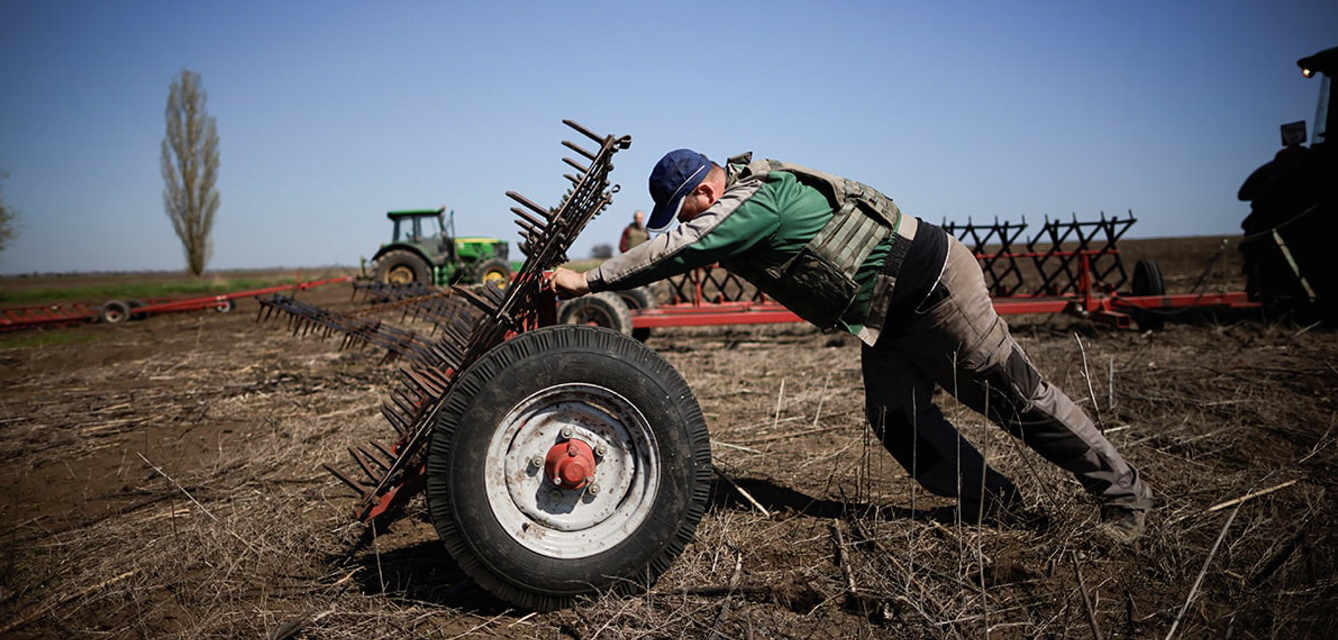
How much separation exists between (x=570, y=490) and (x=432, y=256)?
57.1 feet

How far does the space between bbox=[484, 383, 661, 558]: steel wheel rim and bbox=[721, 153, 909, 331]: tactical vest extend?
0.67 meters

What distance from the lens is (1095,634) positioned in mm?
1819

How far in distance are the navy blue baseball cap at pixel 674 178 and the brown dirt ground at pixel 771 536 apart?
118 centimetres

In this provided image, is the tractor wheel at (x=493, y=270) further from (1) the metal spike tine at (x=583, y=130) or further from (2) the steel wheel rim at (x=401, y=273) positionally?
(1) the metal spike tine at (x=583, y=130)

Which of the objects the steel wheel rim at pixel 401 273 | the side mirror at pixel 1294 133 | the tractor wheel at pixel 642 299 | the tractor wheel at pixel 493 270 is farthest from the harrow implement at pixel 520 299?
the steel wheel rim at pixel 401 273

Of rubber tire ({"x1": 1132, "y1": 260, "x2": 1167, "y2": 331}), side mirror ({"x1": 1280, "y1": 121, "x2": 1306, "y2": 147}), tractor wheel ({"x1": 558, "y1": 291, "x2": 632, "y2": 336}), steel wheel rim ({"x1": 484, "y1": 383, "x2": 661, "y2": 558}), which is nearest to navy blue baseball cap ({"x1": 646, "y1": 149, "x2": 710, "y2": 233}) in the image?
steel wheel rim ({"x1": 484, "y1": 383, "x2": 661, "y2": 558})

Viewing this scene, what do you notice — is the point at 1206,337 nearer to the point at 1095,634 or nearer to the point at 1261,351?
the point at 1261,351

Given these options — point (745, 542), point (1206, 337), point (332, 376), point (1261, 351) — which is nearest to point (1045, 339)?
point (1206, 337)

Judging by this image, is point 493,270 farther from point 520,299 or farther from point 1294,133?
point 520,299

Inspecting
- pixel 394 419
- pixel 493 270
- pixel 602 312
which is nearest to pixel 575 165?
pixel 394 419

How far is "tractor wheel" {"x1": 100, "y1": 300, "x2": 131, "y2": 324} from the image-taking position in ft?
45.3

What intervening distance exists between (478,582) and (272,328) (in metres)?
12.0

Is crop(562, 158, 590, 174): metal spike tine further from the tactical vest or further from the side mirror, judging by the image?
the side mirror

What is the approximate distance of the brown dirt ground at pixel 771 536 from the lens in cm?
214
